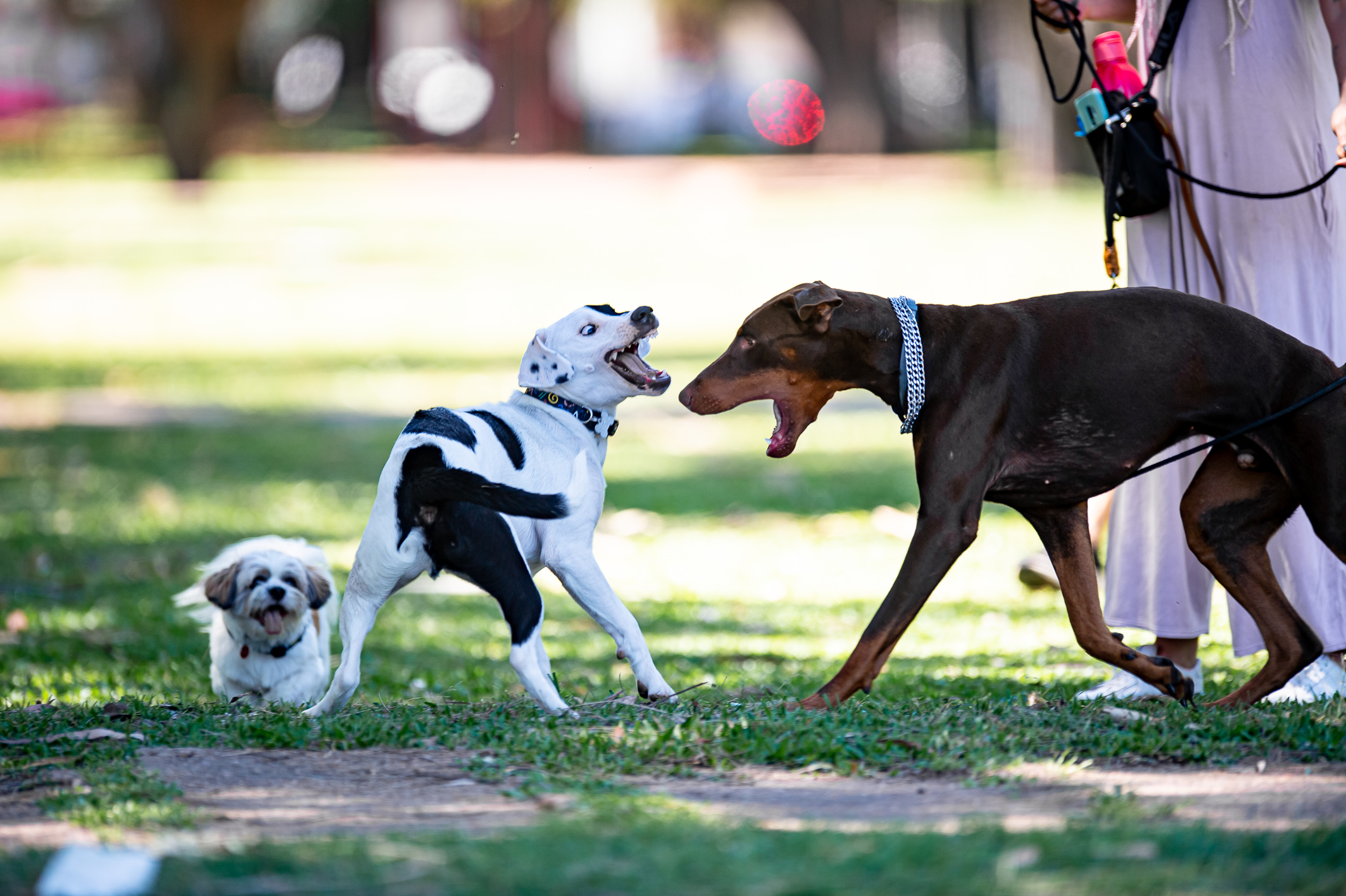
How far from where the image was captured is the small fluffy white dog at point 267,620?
6410 mm

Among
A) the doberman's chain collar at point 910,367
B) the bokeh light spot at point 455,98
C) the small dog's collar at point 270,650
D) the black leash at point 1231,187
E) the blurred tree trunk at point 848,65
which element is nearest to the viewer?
the doberman's chain collar at point 910,367

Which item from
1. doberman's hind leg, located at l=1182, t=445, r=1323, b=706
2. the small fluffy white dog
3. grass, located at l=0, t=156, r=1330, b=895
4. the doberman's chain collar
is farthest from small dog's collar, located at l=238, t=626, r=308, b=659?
doberman's hind leg, located at l=1182, t=445, r=1323, b=706

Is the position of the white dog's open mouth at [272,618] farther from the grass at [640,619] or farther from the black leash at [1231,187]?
the black leash at [1231,187]

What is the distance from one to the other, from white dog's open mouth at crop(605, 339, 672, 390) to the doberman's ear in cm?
54

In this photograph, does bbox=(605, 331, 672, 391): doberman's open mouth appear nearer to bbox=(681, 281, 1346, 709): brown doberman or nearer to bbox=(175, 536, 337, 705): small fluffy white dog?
bbox=(681, 281, 1346, 709): brown doberman

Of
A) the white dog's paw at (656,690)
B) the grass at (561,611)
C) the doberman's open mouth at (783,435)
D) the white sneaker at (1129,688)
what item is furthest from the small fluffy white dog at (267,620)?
the white sneaker at (1129,688)

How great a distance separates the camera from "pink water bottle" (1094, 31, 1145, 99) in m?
5.96

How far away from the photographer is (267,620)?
6402 millimetres

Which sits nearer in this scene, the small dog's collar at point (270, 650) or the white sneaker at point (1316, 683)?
the white sneaker at point (1316, 683)

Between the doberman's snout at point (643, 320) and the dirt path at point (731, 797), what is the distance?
156 centimetres

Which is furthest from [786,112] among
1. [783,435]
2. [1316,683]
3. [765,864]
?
[765,864]

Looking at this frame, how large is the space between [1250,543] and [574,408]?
234cm

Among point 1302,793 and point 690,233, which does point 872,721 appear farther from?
point 690,233

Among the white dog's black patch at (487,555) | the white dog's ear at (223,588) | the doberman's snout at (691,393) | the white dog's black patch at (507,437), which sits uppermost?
the doberman's snout at (691,393)
